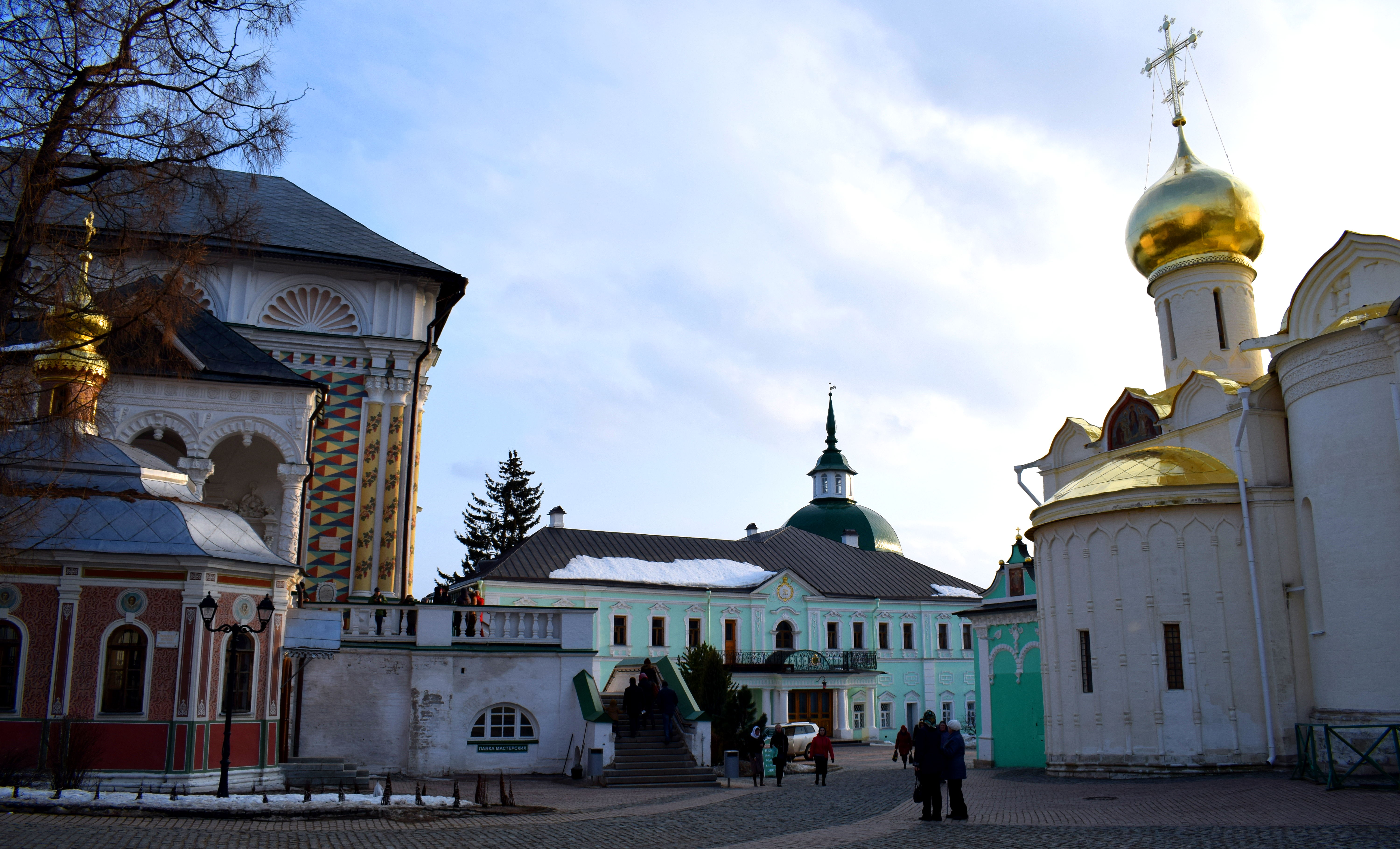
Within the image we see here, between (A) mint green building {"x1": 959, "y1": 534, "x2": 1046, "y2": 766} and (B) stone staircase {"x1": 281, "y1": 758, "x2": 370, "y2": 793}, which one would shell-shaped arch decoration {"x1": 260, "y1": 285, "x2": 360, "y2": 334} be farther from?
(A) mint green building {"x1": 959, "y1": 534, "x2": 1046, "y2": 766}

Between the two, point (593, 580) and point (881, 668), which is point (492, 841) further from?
point (881, 668)

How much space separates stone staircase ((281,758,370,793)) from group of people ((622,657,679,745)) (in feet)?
14.8

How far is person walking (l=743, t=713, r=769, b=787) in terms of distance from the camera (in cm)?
1994

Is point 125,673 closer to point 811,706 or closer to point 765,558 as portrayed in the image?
point 811,706

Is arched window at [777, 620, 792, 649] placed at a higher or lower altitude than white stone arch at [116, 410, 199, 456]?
lower

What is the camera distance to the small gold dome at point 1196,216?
23859mm

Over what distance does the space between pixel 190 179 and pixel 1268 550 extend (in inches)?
705

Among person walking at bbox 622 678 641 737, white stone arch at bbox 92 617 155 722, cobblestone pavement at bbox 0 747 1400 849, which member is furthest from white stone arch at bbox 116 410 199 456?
person walking at bbox 622 678 641 737

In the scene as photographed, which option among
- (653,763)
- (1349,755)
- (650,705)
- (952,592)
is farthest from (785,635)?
(1349,755)

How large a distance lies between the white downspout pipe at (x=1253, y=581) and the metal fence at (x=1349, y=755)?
0.63 meters

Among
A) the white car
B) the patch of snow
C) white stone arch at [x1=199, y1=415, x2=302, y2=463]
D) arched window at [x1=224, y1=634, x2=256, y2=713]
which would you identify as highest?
white stone arch at [x1=199, y1=415, x2=302, y2=463]

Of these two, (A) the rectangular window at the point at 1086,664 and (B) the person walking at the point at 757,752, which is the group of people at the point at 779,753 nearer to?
(B) the person walking at the point at 757,752

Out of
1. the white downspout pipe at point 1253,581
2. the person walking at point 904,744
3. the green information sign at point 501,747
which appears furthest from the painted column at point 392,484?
the white downspout pipe at point 1253,581

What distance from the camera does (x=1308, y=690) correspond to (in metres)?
18.0
